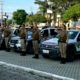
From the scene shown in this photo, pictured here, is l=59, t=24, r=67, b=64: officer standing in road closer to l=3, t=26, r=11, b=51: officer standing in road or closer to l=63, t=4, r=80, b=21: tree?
l=3, t=26, r=11, b=51: officer standing in road

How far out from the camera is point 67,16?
65812 mm

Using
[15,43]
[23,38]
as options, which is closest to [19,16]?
[15,43]

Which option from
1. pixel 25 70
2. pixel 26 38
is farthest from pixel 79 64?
pixel 26 38

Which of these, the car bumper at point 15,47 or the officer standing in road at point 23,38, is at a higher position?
the officer standing in road at point 23,38

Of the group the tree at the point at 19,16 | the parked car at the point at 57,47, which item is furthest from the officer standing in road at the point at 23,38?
the tree at the point at 19,16

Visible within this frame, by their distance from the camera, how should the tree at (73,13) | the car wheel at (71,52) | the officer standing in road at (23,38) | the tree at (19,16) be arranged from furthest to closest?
the tree at (19,16), the tree at (73,13), the officer standing in road at (23,38), the car wheel at (71,52)

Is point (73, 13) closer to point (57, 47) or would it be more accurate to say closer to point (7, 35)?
point (7, 35)

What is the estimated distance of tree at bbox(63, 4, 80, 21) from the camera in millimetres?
64531

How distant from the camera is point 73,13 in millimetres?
65812

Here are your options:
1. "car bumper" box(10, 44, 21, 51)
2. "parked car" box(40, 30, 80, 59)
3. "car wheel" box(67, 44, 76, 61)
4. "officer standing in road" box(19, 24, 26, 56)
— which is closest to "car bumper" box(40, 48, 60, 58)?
"parked car" box(40, 30, 80, 59)

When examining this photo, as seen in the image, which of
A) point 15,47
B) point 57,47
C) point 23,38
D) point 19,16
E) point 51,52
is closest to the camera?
point 57,47

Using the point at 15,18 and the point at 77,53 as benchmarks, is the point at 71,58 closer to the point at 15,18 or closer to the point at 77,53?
the point at 77,53

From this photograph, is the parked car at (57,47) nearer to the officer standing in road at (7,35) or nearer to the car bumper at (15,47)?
the car bumper at (15,47)

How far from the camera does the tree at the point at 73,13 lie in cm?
6453
